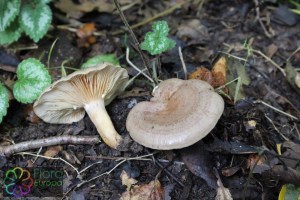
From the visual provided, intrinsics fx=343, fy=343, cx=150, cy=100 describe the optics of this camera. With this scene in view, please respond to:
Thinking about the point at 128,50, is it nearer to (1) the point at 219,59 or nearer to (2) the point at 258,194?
(1) the point at 219,59

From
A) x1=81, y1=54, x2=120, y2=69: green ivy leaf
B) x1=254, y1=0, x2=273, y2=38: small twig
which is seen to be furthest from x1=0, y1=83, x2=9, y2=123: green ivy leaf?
x1=254, y1=0, x2=273, y2=38: small twig

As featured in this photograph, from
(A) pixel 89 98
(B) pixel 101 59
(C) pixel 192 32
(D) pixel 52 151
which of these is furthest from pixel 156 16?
(D) pixel 52 151

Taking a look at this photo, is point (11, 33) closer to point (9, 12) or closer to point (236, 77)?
point (9, 12)

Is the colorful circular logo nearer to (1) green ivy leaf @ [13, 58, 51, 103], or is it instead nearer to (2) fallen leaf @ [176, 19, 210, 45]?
(1) green ivy leaf @ [13, 58, 51, 103]

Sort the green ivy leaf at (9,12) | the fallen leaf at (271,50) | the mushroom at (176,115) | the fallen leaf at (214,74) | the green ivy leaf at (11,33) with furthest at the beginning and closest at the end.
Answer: the fallen leaf at (271,50), the green ivy leaf at (11,33), the green ivy leaf at (9,12), the fallen leaf at (214,74), the mushroom at (176,115)

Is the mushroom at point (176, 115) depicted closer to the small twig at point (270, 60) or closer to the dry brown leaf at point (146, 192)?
the dry brown leaf at point (146, 192)

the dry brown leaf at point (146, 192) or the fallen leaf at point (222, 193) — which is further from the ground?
the dry brown leaf at point (146, 192)

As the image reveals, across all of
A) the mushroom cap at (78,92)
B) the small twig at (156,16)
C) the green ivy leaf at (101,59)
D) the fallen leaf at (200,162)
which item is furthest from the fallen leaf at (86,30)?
the fallen leaf at (200,162)

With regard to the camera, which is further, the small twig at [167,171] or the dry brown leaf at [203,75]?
the dry brown leaf at [203,75]
